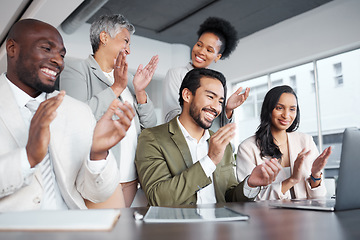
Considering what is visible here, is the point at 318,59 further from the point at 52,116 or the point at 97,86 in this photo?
the point at 52,116

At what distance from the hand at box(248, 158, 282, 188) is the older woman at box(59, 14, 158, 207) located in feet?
2.30

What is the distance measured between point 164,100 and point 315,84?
16.1 feet

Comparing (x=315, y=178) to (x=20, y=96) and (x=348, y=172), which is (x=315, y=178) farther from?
(x=20, y=96)

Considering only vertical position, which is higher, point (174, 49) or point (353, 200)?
point (174, 49)

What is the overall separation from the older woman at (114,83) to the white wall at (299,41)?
4797 mm

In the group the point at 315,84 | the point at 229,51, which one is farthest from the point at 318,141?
the point at 229,51

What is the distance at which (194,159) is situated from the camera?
6.64 feet

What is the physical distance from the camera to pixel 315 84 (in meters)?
6.62

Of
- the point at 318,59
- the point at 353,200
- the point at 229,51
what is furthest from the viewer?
the point at 318,59

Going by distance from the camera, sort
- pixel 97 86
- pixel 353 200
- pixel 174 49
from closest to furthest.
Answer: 1. pixel 353 200
2. pixel 97 86
3. pixel 174 49

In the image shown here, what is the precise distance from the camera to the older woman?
6.26ft

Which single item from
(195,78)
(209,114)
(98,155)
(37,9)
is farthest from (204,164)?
(37,9)

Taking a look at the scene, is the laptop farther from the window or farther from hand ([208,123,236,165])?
the window

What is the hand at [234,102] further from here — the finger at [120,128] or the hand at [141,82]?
the finger at [120,128]
